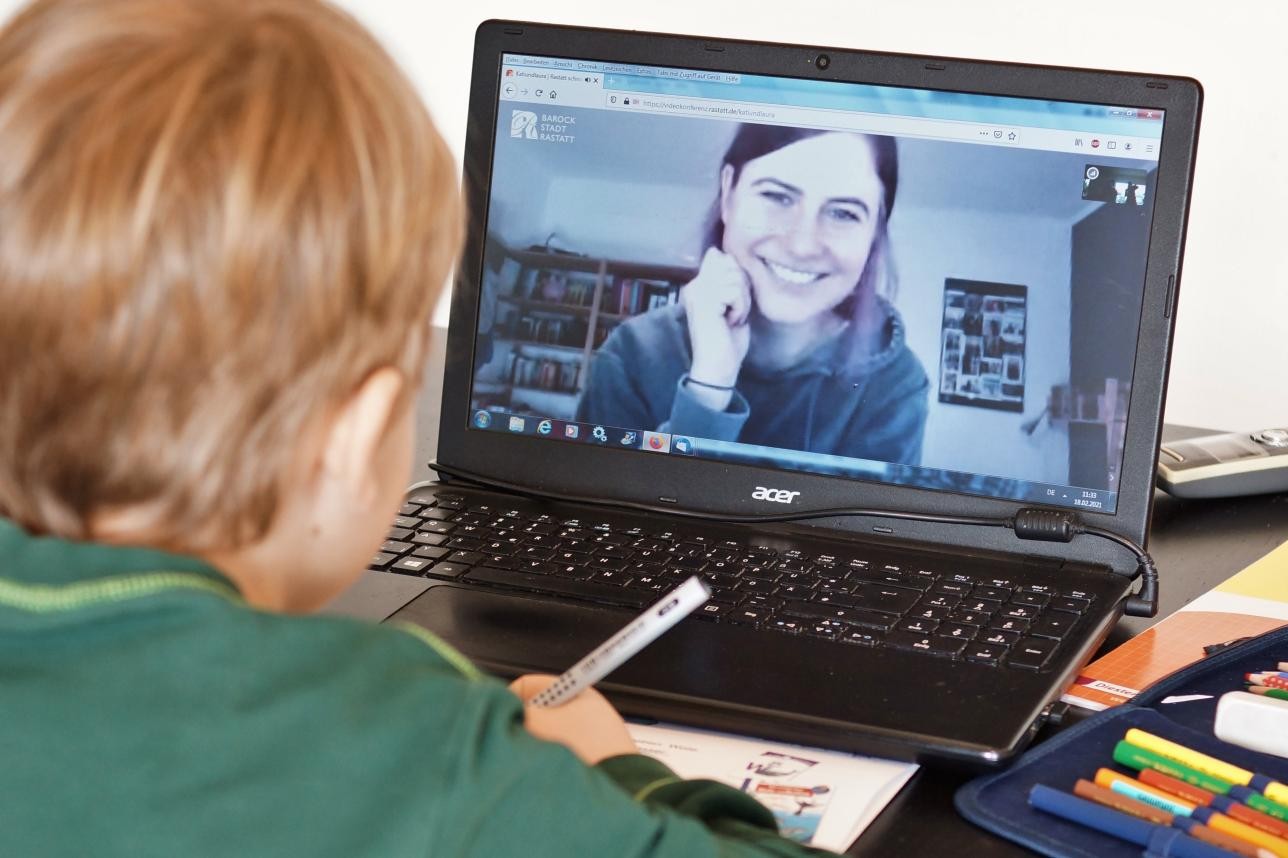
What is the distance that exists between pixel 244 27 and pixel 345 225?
3.2 inches

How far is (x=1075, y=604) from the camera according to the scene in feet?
3.05

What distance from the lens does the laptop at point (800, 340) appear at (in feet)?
3.21

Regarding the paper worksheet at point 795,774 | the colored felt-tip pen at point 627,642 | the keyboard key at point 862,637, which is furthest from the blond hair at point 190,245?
the keyboard key at point 862,637

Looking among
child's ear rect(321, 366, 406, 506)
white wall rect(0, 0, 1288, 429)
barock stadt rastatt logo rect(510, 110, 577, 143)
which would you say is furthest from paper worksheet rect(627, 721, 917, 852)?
white wall rect(0, 0, 1288, 429)

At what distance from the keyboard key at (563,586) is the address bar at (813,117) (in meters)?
0.37

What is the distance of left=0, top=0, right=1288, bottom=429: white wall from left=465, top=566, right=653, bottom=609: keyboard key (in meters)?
1.13

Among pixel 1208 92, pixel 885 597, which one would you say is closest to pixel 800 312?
pixel 885 597

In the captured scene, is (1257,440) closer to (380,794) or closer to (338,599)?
(338,599)

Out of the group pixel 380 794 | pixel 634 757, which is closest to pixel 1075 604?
pixel 634 757

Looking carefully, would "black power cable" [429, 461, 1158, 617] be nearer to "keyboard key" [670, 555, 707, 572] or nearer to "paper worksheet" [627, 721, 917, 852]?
"keyboard key" [670, 555, 707, 572]

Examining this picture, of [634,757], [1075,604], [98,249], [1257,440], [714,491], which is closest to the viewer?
[98,249]

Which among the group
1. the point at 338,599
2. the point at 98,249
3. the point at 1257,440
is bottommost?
the point at 338,599

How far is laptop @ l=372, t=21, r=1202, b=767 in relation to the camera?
979mm

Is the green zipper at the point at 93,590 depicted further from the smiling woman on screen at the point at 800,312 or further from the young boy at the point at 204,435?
the smiling woman on screen at the point at 800,312
